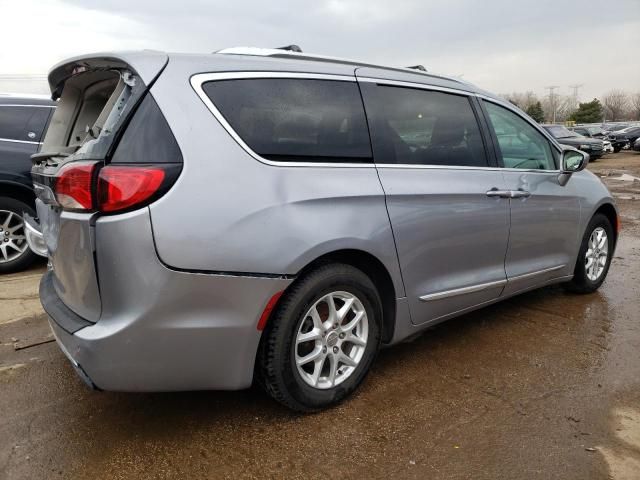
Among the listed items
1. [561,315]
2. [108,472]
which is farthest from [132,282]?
[561,315]

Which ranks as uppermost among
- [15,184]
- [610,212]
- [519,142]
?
[519,142]

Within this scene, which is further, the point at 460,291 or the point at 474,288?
the point at 474,288

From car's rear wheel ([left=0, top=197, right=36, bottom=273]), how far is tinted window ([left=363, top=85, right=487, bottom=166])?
159 inches

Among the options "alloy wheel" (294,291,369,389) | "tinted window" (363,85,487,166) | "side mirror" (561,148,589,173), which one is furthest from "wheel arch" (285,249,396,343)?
"side mirror" (561,148,589,173)

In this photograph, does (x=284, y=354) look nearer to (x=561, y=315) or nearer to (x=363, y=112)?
(x=363, y=112)

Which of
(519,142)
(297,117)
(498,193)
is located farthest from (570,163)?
(297,117)

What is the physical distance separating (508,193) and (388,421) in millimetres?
1739

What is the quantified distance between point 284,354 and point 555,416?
4.74ft

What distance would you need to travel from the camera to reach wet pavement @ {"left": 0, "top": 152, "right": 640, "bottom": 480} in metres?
2.26

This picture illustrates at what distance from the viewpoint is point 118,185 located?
203 centimetres

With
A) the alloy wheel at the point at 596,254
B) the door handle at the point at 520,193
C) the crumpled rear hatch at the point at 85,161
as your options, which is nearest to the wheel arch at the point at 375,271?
the crumpled rear hatch at the point at 85,161

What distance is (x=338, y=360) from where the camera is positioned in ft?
8.73

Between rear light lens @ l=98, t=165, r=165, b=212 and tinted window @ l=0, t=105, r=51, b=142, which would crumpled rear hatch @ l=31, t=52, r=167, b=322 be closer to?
rear light lens @ l=98, t=165, r=165, b=212

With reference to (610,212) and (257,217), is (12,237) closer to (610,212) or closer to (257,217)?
(257,217)
